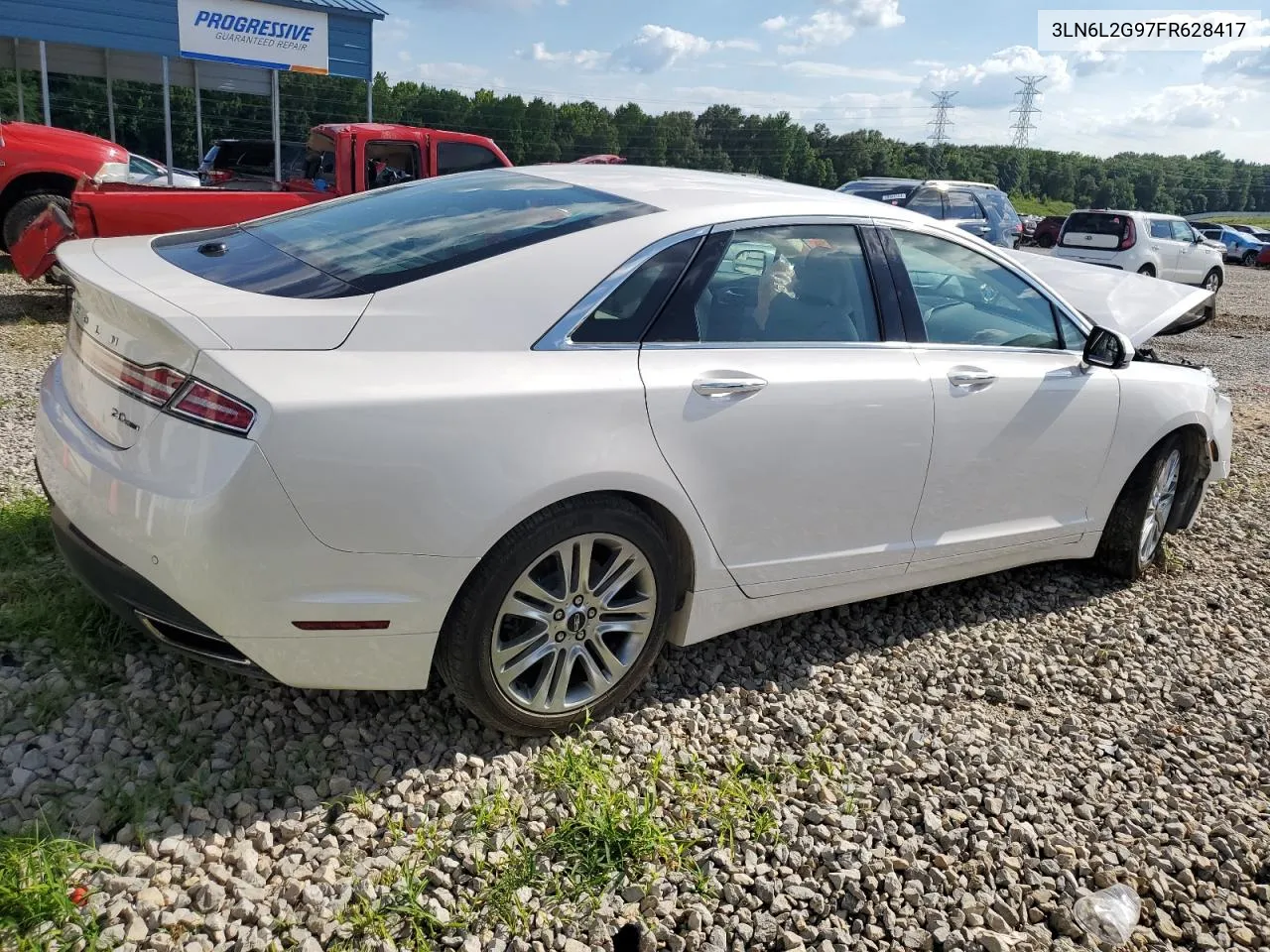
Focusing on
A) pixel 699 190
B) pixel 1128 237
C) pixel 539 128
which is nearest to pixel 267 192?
pixel 699 190

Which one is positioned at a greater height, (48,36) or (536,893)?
(48,36)

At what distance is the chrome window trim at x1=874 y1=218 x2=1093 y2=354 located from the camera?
11.8ft

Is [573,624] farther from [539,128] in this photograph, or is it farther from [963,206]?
[539,128]

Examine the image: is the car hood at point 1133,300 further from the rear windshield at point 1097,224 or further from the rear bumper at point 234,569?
the rear windshield at point 1097,224

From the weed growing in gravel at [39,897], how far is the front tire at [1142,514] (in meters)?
3.96

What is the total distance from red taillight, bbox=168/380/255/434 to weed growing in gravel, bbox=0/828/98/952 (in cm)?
101

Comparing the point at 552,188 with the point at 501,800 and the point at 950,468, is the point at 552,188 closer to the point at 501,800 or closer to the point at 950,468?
the point at 950,468

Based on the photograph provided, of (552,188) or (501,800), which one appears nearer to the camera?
(501,800)

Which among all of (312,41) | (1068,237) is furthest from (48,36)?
(1068,237)

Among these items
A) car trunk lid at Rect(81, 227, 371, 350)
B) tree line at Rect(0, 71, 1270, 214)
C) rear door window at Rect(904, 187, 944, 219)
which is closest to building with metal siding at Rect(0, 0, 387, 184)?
tree line at Rect(0, 71, 1270, 214)

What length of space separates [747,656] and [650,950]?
1.46 m

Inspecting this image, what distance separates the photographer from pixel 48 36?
57.1 ft

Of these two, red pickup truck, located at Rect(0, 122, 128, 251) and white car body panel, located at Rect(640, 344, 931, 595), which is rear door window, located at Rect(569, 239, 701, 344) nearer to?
white car body panel, located at Rect(640, 344, 931, 595)

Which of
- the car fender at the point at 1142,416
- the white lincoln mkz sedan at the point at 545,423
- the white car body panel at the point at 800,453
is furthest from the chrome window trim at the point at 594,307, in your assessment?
the car fender at the point at 1142,416
